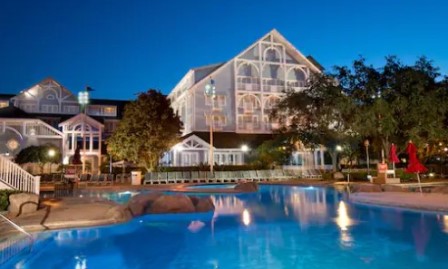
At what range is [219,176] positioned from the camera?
30859mm

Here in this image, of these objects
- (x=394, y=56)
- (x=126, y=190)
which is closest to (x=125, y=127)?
(x=126, y=190)

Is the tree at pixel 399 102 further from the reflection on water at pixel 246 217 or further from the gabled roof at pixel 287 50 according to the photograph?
the reflection on water at pixel 246 217

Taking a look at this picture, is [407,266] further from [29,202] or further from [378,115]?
[378,115]

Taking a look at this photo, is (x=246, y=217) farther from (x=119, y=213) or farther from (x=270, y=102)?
(x=270, y=102)

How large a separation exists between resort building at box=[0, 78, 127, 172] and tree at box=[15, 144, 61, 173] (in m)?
2.70

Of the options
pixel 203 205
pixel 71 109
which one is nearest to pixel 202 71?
pixel 71 109

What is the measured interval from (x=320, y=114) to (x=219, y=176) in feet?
32.2

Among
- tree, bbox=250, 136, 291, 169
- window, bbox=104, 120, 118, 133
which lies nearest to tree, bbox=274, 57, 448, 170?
tree, bbox=250, 136, 291, 169

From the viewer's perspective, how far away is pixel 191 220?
494 inches

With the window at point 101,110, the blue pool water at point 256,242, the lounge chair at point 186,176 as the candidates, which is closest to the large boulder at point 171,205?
the blue pool water at point 256,242

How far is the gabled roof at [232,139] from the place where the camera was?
3697 centimetres

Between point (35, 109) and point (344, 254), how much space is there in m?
43.8

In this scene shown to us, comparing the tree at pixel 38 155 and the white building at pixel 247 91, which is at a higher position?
the white building at pixel 247 91

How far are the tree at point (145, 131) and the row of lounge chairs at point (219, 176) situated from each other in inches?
90.3
